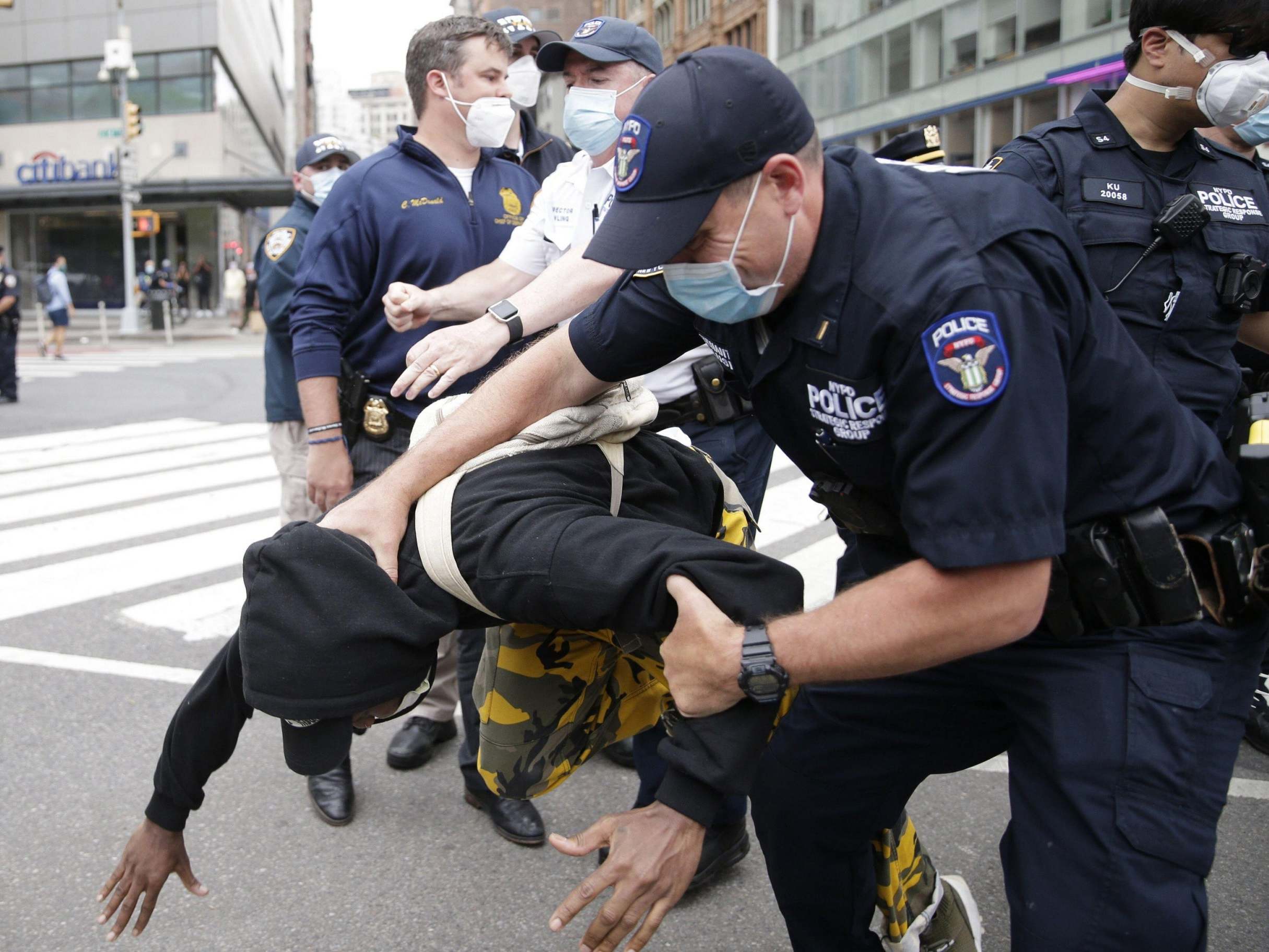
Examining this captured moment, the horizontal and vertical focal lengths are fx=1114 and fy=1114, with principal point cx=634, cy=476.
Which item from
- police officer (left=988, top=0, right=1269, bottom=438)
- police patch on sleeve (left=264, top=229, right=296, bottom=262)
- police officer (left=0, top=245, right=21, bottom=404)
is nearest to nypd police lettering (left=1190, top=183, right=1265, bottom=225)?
police officer (left=988, top=0, right=1269, bottom=438)

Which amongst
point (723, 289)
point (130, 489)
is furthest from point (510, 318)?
point (130, 489)

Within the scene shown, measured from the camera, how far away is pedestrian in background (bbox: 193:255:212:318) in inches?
1299

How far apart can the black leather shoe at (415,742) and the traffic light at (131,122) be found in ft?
77.8

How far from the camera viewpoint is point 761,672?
1.59 meters

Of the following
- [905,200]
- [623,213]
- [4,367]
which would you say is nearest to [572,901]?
[623,213]

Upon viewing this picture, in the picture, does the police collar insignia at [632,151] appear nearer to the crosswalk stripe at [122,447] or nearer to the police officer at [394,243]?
the police officer at [394,243]

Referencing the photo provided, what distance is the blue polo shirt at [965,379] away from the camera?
4.72ft

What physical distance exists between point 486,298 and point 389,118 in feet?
627

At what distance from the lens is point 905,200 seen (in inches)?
63.9

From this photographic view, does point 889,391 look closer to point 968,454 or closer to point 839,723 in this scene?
point 968,454

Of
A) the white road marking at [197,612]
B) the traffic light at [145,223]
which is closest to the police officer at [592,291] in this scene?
the white road marking at [197,612]

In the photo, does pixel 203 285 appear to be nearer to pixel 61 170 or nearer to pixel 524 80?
pixel 61 170

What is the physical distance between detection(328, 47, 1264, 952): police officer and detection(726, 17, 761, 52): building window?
37905mm

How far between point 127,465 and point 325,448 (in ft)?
19.3
